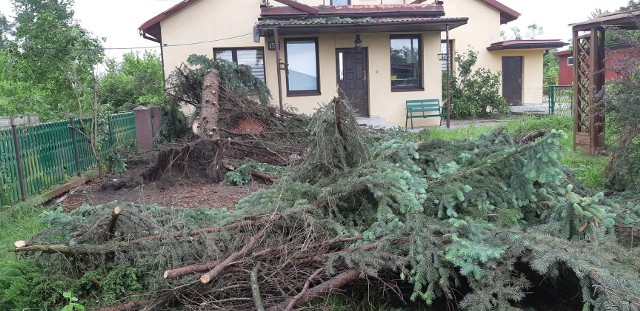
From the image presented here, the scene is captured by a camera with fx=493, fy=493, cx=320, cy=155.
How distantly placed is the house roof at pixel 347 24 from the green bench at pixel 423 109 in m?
2.43

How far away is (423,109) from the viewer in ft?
52.6

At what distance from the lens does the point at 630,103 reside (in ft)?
20.6

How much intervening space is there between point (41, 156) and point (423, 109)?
37.3 feet

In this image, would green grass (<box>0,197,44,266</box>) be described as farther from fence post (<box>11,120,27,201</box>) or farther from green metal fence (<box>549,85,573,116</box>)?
green metal fence (<box>549,85,573,116</box>)

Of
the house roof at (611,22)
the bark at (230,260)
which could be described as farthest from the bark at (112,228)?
the house roof at (611,22)

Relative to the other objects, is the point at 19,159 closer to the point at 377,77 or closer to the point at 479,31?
the point at 377,77

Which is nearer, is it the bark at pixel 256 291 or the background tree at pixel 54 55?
the bark at pixel 256 291

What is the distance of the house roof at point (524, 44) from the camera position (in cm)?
2030

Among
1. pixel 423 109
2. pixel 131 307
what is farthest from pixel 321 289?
pixel 423 109

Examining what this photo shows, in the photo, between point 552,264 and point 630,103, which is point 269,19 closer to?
point 630,103

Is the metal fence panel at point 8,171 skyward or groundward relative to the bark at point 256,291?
skyward

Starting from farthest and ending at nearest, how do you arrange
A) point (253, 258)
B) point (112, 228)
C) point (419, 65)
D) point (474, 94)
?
point (474, 94) → point (419, 65) → point (112, 228) → point (253, 258)

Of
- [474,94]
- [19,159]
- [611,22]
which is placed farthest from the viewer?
[474,94]

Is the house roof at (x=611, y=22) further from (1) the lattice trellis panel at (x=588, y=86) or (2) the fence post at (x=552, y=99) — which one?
(2) the fence post at (x=552, y=99)
